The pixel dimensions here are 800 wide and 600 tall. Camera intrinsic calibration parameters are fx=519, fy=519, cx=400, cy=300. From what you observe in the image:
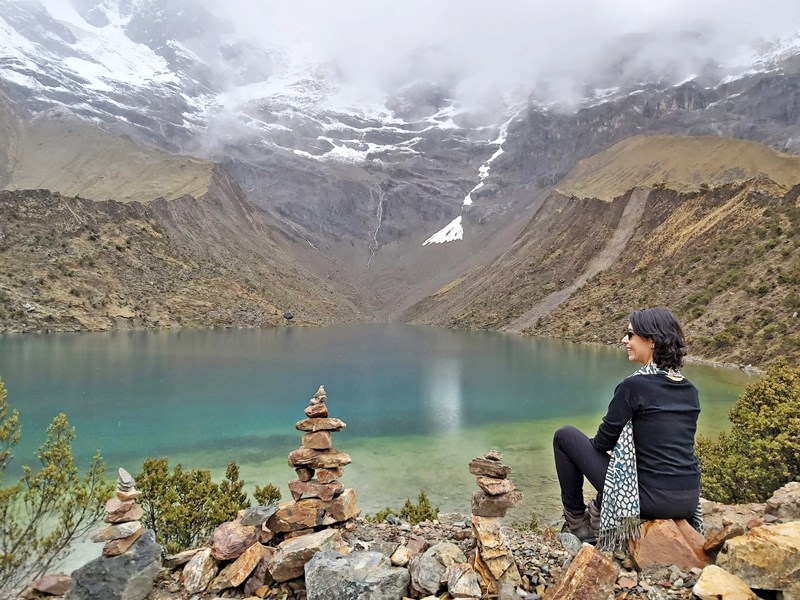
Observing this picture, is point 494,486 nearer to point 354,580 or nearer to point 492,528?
point 492,528

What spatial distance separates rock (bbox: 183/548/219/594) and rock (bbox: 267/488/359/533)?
830 millimetres

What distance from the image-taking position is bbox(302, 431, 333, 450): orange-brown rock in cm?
795

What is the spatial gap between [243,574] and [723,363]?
48.8 m

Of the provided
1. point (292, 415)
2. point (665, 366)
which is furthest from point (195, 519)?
point (292, 415)

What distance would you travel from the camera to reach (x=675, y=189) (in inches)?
3605

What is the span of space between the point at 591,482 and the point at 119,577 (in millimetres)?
5436

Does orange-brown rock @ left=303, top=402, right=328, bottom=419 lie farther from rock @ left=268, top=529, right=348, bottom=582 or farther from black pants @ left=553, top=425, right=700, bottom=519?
black pants @ left=553, top=425, right=700, bottom=519

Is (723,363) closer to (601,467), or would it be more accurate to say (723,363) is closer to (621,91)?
(601,467)

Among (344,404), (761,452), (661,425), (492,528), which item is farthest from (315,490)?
(344,404)

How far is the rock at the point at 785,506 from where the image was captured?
6277 mm

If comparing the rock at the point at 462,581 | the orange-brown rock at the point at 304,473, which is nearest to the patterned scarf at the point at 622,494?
the rock at the point at 462,581

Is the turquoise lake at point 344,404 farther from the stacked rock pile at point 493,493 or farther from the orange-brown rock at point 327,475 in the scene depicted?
the stacked rock pile at point 493,493

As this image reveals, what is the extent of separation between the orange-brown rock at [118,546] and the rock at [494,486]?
439 cm

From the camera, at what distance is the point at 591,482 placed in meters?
5.07
